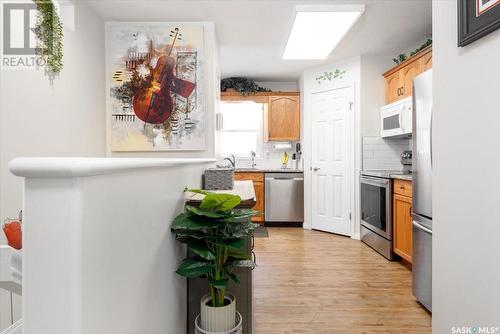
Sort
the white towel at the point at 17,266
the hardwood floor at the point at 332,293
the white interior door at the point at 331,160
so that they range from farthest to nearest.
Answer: the white interior door at the point at 331,160, the hardwood floor at the point at 332,293, the white towel at the point at 17,266

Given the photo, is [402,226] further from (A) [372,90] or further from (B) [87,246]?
(B) [87,246]

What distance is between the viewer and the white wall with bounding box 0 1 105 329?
1.69m

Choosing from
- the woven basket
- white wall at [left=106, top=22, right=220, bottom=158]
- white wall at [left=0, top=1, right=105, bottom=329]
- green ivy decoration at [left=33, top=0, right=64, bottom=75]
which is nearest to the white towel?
white wall at [left=0, top=1, right=105, bottom=329]

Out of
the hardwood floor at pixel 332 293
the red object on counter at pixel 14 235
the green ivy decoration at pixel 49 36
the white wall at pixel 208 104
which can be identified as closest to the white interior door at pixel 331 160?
the hardwood floor at pixel 332 293

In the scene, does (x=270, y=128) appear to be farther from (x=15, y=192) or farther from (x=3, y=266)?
(x=3, y=266)

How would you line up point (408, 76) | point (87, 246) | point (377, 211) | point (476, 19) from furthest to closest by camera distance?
point (377, 211), point (408, 76), point (476, 19), point (87, 246)

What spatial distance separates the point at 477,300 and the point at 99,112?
9.92 feet

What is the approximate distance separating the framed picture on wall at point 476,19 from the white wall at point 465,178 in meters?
0.03

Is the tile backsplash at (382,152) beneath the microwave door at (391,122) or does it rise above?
beneath

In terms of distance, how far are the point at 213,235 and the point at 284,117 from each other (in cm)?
397

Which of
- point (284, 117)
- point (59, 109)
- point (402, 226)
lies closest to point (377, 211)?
point (402, 226)

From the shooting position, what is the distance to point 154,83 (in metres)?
2.83

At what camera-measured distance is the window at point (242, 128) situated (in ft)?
17.9

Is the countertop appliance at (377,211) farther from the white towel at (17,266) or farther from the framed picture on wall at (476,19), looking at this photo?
the white towel at (17,266)
